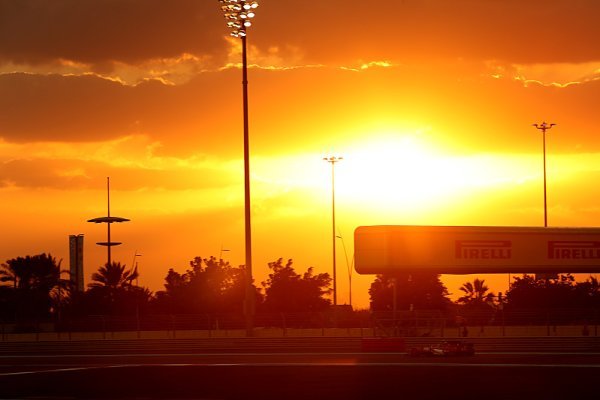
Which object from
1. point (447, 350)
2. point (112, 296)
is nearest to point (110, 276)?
point (112, 296)

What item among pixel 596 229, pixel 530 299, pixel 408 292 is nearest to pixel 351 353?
pixel 596 229

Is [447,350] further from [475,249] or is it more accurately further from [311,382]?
[311,382]

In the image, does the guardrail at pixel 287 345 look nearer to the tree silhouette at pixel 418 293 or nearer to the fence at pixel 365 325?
the fence at pixel 365 325

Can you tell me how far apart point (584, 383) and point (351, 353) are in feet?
47.3

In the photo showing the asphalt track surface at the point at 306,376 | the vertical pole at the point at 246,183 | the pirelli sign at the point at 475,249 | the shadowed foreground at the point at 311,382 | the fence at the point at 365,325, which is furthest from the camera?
the fence at the point at 365,325

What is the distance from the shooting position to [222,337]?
173 feet

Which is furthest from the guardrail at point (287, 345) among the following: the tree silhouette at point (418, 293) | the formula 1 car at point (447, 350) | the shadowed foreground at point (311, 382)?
the tree silhouette at point (418, 293)

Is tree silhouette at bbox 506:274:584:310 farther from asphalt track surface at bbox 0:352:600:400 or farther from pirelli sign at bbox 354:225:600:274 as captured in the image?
asphalt track surface at bbox 0:352:600:400

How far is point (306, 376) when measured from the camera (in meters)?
29.2

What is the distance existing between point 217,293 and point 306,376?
6724 centimetres

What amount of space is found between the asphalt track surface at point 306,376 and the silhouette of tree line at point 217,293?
116 feet

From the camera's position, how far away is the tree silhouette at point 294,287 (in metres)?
96.2

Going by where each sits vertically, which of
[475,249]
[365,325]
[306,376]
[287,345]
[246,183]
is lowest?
[287,345]

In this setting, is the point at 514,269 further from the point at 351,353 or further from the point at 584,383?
the point at 584,383
